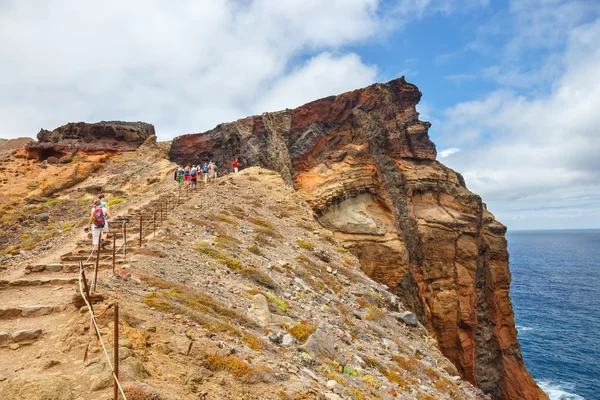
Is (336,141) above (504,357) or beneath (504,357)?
above

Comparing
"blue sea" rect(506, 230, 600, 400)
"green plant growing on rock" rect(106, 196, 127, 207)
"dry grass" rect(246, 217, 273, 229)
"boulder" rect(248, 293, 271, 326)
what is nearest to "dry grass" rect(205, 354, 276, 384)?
"boulder" rect(248, 293, 271, 326)

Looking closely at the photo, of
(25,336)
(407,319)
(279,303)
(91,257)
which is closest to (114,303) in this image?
(25,336)

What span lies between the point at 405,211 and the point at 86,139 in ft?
127

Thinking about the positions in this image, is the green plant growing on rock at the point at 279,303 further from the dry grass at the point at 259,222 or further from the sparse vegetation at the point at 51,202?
the sparse vegetation at the point at 51,202

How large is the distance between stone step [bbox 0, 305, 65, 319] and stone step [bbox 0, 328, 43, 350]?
3.95 ft

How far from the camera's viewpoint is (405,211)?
3625 cm

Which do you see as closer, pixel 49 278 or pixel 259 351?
pixel 259 351

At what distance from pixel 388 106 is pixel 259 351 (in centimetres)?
3551

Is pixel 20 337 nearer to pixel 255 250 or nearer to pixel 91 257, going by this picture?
pixel 91 257

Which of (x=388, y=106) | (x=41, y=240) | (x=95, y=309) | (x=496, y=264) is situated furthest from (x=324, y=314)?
(x=496, y=264)

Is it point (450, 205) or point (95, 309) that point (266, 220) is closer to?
point (95, 309)

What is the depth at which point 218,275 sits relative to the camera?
12.8 metres

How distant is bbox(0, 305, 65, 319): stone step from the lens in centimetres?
844

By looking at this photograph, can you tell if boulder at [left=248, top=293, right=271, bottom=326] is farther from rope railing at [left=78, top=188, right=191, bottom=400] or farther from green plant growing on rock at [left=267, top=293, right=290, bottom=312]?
rope railing at [left=78, top=188, right=191, bottom=400]
